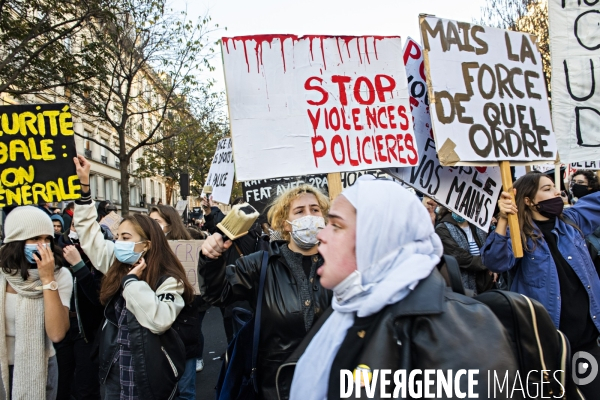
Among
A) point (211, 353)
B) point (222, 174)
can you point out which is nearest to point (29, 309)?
point (211, 353)

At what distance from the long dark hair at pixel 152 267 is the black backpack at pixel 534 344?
7.05 feet

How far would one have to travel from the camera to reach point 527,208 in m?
3.29

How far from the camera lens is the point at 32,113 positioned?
4207mm

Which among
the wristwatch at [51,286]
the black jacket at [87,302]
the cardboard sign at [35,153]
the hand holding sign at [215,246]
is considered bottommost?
the black jacket at [87,302]

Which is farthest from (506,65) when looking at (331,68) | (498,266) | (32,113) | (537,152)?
(32,113)

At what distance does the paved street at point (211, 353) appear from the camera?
17.0 feet

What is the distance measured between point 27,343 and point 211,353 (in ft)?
11.9

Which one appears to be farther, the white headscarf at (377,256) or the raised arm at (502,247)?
the raised arm at (502,247)

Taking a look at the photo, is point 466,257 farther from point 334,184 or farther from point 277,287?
point 277,287

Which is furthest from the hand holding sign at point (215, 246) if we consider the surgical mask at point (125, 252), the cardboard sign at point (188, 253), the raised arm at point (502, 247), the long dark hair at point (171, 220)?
the long dark hair at point (171, 220)

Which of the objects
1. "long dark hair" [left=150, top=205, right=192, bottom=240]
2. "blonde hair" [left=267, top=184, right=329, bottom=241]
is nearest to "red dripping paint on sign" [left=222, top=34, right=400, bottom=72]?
"blonde hair" [left=267, top=184, right=329, bottom=241]

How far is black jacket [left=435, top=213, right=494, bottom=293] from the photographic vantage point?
14.8 ft

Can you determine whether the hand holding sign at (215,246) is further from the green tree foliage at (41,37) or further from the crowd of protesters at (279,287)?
the green tree foliage at (41,37)

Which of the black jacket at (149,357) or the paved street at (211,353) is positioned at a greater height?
the black jacket at (149,357)
